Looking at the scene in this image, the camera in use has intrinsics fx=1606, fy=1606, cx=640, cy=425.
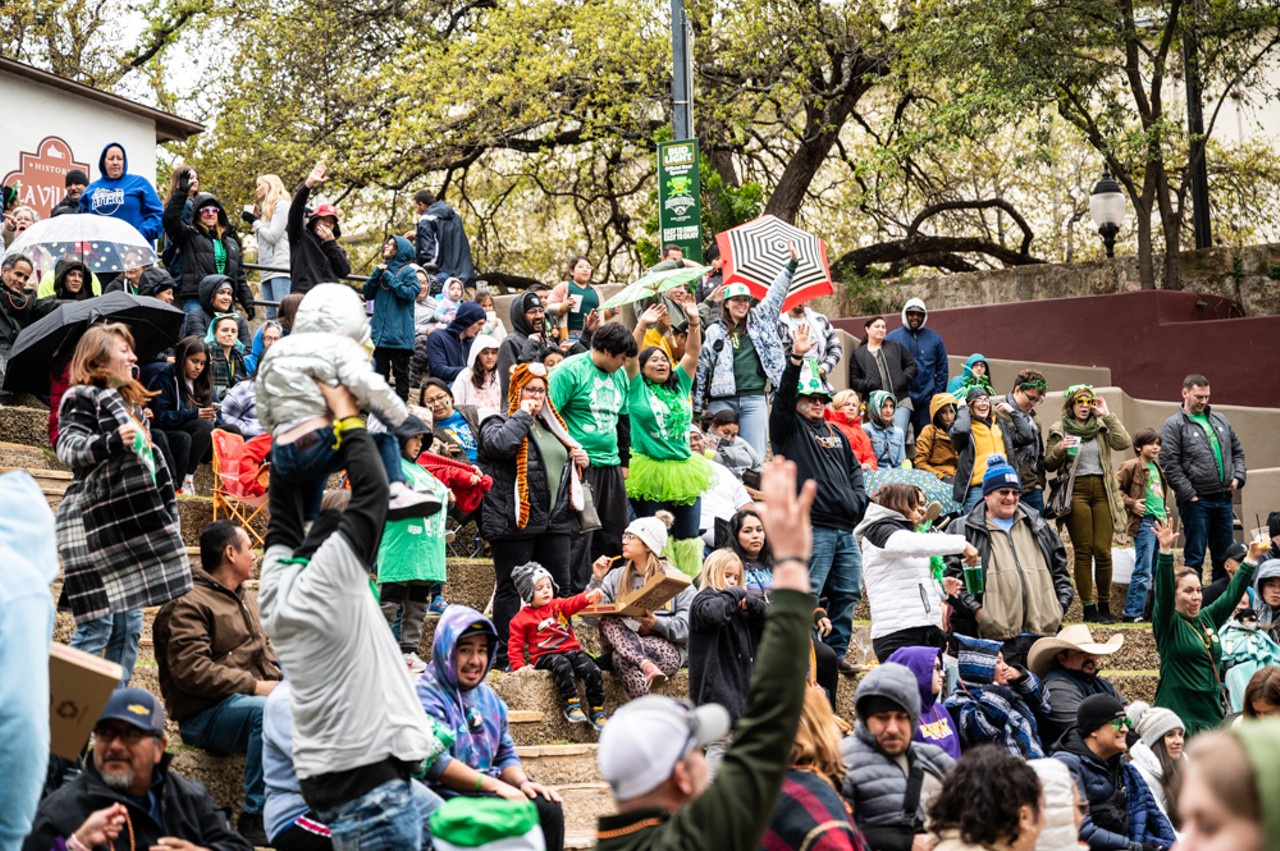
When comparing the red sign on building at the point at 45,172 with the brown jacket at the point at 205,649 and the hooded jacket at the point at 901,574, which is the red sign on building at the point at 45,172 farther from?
the brown jacket at the point at 205,649

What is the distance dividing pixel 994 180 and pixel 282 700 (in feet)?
68.6

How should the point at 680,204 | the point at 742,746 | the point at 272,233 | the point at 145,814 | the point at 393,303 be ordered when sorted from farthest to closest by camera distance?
1. the point at 272,233
2. the point at 680,204
3. the point at 393,303
4. the point at 145,814
5. the point at 742,746

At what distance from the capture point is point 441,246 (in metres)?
15.3

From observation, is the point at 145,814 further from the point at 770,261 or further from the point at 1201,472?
the point at 1201,472

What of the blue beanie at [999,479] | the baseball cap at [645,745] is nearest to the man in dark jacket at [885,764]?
the baseball cap at [645,745]

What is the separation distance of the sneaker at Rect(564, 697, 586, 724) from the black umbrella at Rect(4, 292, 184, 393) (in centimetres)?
313

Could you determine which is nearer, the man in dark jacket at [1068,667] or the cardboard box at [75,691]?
the cardboard box at [75,691]

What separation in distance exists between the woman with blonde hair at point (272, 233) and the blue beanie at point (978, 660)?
843 centimetres

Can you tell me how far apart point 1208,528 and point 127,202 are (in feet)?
30.6

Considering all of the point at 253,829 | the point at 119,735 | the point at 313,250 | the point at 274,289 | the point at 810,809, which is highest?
the point at 313,250

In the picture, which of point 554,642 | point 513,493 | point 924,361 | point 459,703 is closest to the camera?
point 459,703

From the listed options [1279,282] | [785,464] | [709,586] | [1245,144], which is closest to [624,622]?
[709,586]

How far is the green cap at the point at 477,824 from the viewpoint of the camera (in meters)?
4.09

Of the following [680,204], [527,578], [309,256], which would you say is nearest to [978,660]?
[527,578]
